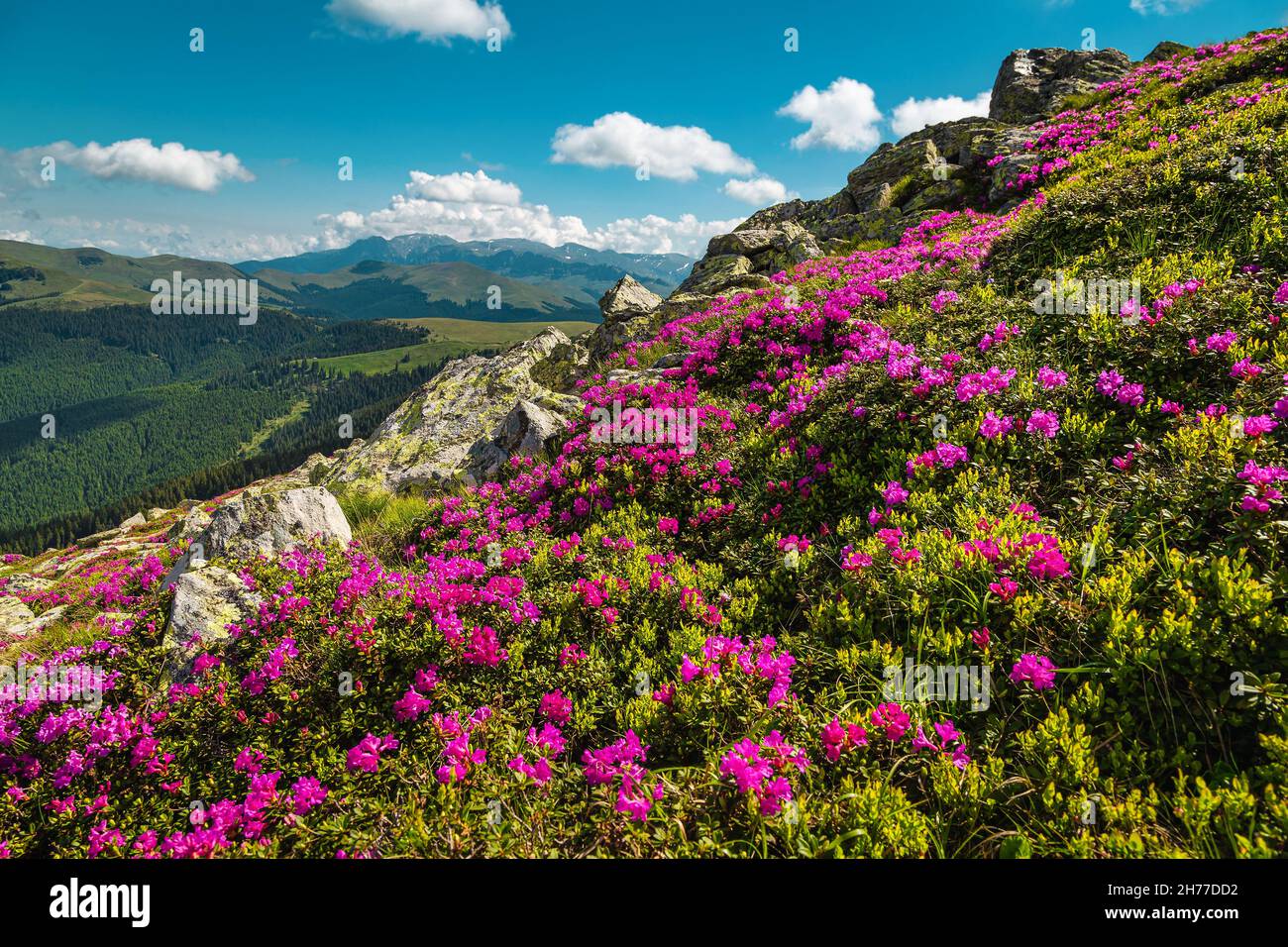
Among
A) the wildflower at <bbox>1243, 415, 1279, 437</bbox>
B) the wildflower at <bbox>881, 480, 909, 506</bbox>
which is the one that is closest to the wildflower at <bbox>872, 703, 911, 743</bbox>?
the wildflower at <bbox>881, 480, 909, 506</bbox>

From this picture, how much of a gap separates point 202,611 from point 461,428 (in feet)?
33.2

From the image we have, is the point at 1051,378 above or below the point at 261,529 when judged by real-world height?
above

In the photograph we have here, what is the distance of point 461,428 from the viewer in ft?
53.8

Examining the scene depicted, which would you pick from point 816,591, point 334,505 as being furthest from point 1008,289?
point 334,505

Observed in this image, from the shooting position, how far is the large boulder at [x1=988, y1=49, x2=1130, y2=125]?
29000mm

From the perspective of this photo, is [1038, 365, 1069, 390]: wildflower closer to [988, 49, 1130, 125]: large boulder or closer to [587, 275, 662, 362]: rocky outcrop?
[587, 275, 662, 362]: rocky outcrop

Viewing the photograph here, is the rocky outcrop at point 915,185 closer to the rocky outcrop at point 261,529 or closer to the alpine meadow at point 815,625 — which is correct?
the alpine meadow at point 815,625

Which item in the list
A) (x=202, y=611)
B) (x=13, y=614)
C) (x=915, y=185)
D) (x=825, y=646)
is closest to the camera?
(x=825, y=646)

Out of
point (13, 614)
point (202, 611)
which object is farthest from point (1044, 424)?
point (13, 614)

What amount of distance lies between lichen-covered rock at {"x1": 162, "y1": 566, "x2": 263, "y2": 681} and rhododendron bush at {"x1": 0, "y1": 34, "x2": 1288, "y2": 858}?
0.49ft

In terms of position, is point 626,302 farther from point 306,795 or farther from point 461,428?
point 306,795

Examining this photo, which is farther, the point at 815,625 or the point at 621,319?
the point at 621,319

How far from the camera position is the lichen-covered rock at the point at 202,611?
244 inches
